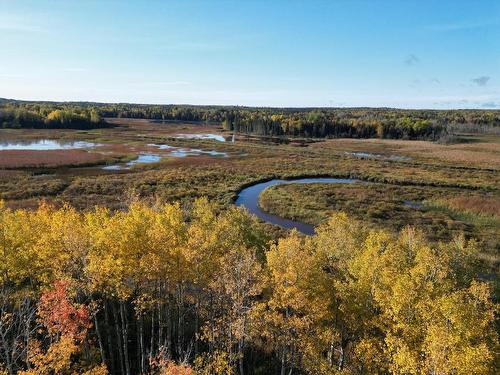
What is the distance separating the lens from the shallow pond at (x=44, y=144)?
129 metres

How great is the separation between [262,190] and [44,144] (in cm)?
9738

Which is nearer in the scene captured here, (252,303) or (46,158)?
(252,303)

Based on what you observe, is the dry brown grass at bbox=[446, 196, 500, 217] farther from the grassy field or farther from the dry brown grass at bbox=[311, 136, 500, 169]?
the dry brown grass at bbox=[311, 136, 500, 169]

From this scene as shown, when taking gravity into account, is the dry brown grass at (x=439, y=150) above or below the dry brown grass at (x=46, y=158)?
above

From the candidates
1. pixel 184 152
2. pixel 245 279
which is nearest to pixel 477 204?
pixel 245 279

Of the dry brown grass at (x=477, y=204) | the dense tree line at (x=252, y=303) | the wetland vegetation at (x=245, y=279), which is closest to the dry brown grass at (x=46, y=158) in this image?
the wetland vegetation at (x=245, y=279)

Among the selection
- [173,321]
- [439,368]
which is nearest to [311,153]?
[173,321]

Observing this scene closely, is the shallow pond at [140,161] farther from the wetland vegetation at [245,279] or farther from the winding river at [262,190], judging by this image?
the winding river at [262,190]

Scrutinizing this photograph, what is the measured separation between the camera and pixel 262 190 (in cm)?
8400

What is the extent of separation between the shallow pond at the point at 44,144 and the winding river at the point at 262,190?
252ft

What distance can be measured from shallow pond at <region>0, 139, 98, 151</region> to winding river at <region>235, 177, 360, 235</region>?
76.8 m

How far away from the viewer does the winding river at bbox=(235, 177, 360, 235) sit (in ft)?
201

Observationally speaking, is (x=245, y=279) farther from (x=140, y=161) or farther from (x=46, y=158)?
(x=46, y=158)

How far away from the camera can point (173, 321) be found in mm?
30938
